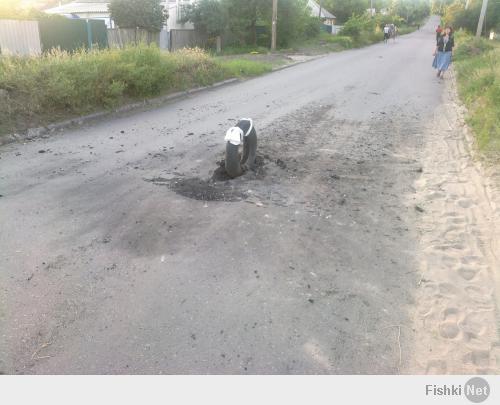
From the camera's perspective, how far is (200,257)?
13.2 ft

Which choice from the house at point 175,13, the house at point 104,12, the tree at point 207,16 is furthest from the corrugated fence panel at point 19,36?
the house at point 175,13

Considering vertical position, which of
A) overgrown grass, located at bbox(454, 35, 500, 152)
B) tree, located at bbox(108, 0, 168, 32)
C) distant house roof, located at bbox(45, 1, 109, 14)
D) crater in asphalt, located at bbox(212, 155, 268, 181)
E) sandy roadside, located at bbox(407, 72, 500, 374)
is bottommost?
sandy roadside, located at bbox(407, 72, 500, 374)

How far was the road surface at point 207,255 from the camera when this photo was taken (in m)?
2.95

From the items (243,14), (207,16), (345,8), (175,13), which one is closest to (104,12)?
(175,13)

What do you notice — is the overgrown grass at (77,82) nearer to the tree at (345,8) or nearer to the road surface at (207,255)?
the road surface at (207,255)

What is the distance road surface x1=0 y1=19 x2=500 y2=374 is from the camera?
295 centimetres

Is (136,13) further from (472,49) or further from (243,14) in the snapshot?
(472,49)

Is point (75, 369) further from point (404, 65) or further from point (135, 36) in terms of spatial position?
point (404, 65)

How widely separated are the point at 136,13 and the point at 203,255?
→ 2188 centimetres

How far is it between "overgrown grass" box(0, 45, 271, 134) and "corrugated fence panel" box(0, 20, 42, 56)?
666cm

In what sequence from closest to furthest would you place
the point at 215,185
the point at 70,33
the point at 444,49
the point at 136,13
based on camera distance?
1. the point at 215,185
2. the point at 444,49
3. the point at 70,33
4. the point at 136,13

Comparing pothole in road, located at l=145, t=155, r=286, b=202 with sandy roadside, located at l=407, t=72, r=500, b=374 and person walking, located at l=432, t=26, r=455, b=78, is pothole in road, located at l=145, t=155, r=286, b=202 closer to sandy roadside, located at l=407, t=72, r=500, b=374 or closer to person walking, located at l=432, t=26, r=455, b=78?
sandy roadside, located at l=407, t=72, r=500, b=374

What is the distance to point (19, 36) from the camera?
1572 cm

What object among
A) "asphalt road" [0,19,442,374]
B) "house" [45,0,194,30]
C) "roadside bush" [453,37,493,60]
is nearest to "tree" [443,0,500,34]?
"roadside bush" [453,37,493,60]
